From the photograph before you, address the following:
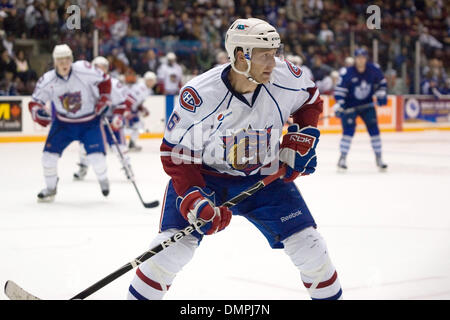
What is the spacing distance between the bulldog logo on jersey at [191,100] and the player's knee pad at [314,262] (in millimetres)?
501

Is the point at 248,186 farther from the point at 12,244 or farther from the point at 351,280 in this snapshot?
the point at 12,244

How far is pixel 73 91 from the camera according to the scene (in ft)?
17.4

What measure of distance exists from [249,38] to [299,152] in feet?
1.34

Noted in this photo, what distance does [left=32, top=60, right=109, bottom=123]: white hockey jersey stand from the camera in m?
5.30

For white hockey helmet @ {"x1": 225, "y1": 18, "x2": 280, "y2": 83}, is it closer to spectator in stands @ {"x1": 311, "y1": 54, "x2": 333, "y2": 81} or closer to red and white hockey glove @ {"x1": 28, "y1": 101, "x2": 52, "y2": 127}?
red and white hockey glove @ {"x1": 28, "y1": 101, "x2": 52, "y2": 127}

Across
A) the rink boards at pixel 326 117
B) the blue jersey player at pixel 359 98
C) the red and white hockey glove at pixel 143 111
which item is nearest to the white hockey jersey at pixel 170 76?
the rink boards at pixel 326 117

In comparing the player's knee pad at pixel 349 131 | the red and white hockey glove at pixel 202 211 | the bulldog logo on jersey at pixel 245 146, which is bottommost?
the player's knee pad at pixel 349 131

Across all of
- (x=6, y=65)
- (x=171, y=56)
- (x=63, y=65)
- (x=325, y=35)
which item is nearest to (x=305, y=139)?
(x=63, y=65)

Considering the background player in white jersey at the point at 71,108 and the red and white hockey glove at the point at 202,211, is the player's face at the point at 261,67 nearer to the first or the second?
the red and white hockey glove at the point at 202,211

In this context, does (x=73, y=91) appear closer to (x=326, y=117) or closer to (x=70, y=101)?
(x=70, y=101)

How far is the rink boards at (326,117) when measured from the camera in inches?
381

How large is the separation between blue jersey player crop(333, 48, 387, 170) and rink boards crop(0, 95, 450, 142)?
193cm

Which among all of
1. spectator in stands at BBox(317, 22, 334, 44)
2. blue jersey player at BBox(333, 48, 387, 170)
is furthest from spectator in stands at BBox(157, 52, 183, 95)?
blue jersey player at BBox(333, 48, 387, 170)
